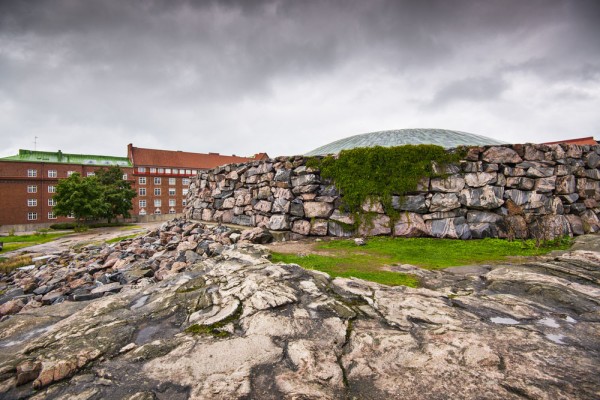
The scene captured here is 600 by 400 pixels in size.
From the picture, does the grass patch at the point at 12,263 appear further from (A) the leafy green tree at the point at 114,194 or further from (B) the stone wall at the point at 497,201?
(A) the leafy green tree at the point at 114,194

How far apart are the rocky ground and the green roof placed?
161 ft

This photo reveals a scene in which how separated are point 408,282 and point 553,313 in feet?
5.12

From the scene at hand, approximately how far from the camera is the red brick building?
40.7 m

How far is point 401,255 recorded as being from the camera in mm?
5965

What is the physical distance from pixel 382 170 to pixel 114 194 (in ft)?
107

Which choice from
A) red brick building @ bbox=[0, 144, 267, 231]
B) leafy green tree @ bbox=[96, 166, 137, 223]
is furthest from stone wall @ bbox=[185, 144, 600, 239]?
red brick building @ bbox=[0, 144, 267, 231]

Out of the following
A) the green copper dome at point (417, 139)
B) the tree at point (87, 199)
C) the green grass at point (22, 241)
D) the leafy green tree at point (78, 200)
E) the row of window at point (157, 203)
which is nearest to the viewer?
the green copper dome at point (417, 139)

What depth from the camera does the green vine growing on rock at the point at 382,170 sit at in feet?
25.7

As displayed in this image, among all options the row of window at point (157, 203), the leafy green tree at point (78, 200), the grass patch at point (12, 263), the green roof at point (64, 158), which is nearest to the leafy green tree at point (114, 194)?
the leafy green tree at point (78, 200)

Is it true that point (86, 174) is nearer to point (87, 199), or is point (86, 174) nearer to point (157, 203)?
point (157, 203)

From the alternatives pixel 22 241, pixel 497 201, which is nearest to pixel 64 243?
pixel 22 241

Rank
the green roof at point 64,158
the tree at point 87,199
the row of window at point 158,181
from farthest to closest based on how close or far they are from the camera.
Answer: the row of window at point 158,181, the green roof at point 64,158, the tree at point 87,199

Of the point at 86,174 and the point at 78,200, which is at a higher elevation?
the point at 86,174

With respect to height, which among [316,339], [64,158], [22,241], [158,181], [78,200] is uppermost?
[64,158]
